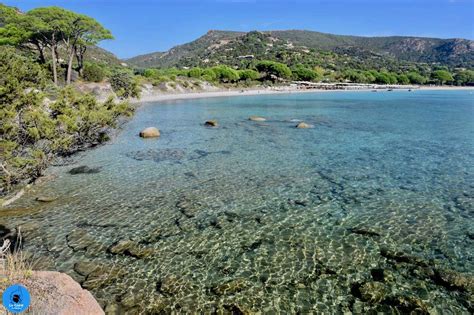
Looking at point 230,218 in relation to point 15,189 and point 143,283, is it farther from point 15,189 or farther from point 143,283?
point 15,189

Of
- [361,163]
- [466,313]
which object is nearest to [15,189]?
[466,313]

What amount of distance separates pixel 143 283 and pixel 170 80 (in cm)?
7723

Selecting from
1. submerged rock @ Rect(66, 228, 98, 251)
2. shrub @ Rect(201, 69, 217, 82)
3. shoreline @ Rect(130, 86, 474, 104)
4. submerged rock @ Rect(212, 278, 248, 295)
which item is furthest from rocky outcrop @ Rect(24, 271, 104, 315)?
shrub @ Rect(201, 69, 217, 82)

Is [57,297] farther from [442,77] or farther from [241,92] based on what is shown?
[442,77]

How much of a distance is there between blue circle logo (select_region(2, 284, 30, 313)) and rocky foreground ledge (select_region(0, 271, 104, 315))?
1.95 m

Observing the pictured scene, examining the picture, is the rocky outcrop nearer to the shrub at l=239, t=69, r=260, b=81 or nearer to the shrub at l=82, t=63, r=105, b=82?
the shrub at l=82, t=63, r=105, b=82

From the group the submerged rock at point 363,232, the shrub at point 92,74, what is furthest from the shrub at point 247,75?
the submerged rock at point 363,232

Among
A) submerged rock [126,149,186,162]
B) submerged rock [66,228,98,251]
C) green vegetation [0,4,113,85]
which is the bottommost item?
submerged rock [66,228,98,251]

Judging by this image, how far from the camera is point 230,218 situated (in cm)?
1253

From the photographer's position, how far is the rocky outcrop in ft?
→ 19.0

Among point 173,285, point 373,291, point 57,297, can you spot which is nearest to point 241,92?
point 173,285

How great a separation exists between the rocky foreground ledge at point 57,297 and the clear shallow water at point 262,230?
1.29m

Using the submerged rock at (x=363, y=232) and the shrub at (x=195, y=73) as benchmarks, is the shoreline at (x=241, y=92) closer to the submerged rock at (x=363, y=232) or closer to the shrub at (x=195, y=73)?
the shrub at (x=195, y=73)

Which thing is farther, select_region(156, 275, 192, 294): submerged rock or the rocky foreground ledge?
select_region(156, 275, 192, 294): submerged rock
